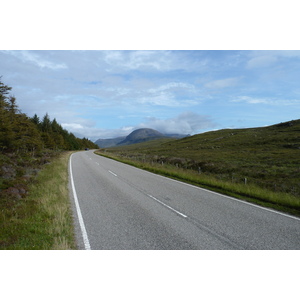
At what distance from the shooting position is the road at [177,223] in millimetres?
Result: 4953

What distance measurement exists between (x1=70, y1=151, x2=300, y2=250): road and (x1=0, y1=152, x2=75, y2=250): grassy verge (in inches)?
15.4

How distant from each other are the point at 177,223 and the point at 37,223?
4197 millimetres

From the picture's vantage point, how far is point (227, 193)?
34.1 ft

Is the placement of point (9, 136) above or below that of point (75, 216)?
above

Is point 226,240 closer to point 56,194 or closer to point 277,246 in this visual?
point 277,246

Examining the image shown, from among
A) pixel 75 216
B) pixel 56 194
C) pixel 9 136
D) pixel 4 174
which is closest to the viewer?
pixel 75 216

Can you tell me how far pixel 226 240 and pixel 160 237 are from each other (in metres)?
1.64

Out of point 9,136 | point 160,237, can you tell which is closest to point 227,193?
point 160,237

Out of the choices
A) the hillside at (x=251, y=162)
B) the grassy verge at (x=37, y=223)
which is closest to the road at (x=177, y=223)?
the grassy verge at (x=37, y=223)

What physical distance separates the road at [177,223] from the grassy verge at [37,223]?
1.28 feet

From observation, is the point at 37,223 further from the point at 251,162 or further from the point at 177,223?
the point at 251,162

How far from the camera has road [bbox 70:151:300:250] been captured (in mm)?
4953

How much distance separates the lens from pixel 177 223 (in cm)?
624

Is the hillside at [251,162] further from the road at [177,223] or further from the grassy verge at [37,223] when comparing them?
the grassy verge at [37,223]
